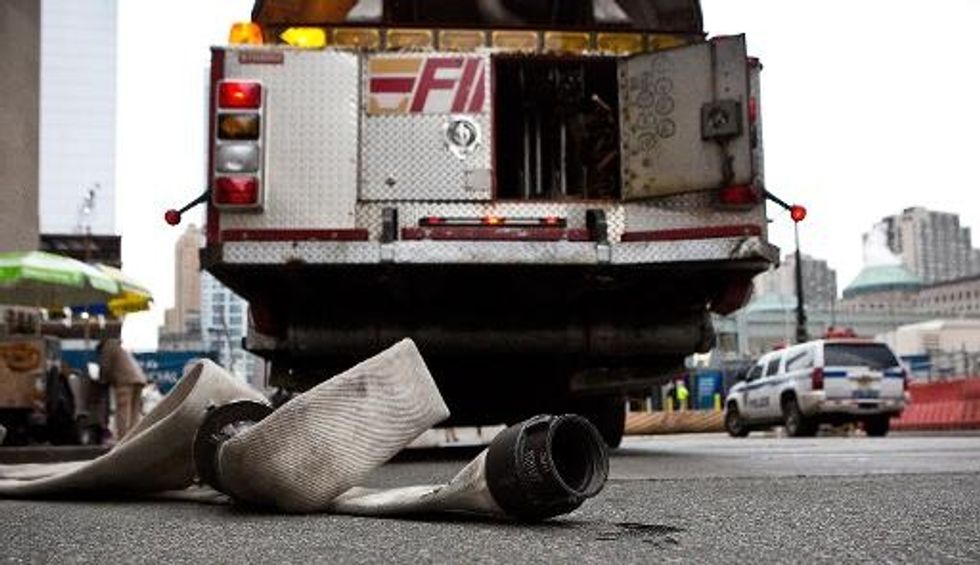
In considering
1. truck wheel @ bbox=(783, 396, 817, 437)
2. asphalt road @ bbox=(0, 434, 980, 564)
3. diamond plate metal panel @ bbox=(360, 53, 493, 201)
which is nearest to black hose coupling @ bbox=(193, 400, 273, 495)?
asphalt road @ bbox=(0, 434, 980, 564)

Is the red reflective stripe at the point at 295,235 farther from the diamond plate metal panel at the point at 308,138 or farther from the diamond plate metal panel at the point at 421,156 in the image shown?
the diamond plate metal panel at the point at 421,156

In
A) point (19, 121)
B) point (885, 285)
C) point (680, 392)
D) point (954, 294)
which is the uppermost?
point (885, 285)

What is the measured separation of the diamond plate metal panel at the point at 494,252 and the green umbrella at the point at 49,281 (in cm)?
881

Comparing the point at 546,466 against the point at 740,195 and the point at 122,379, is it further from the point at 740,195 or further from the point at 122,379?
the point at 122,379

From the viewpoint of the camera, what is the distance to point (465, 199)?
6844 mm

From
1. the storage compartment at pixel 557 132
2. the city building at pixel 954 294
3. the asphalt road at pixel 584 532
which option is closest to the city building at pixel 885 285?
the city building at pixel 954 294

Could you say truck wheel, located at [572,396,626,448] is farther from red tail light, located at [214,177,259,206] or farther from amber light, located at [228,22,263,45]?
amber light, located at [228,22,263,45]

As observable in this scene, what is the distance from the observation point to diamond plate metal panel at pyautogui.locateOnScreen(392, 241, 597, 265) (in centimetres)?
644

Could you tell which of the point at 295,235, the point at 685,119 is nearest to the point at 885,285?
the point at 685,119

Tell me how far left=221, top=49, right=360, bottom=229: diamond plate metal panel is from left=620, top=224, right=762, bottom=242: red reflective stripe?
152 cm

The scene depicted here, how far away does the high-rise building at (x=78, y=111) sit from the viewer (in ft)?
201

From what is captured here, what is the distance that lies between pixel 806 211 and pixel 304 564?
5029 millimetres

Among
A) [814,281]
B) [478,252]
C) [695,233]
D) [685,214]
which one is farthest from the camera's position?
[814,281]

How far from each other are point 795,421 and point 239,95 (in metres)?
15.0
